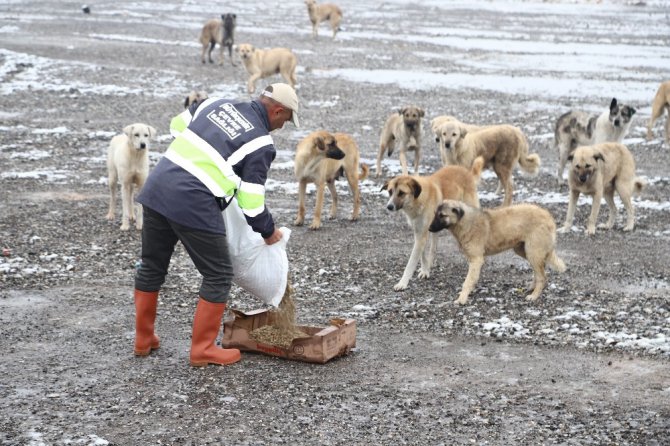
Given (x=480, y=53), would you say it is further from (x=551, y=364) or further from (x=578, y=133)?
(x=551, y=364)

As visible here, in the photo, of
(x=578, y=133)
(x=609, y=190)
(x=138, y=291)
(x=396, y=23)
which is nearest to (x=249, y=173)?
(x=138, y=291)

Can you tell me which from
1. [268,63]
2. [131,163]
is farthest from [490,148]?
[268,63]

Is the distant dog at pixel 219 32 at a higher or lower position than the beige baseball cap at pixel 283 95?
lower

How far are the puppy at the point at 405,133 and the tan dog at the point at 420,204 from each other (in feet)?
12.4

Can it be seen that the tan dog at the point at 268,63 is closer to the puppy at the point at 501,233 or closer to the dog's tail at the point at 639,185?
the dog's tail at the point at 639,185

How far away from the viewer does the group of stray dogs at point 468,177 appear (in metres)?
7.60

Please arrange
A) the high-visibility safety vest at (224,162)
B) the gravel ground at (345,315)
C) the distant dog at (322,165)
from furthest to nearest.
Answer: the distant dog at (322,165), the high-visibility safety vest at (224,162), the gravel ground at (345,315)

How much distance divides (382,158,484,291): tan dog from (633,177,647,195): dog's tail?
104 inches

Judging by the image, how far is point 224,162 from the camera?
541cm

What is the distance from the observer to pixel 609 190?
33.5ft

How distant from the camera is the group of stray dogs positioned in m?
7.60

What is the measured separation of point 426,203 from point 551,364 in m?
2.44

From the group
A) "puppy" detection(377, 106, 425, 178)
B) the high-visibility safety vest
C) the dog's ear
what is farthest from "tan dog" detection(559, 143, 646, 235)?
the high-visibility safety vest

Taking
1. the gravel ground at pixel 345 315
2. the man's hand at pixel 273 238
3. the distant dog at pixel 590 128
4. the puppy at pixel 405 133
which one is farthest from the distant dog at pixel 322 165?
the man's hand at pixel 273 238
